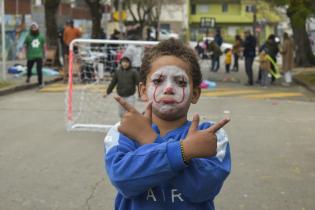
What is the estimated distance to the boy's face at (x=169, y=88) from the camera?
2.27m

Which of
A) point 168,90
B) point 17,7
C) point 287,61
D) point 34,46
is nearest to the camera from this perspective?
point 168,90

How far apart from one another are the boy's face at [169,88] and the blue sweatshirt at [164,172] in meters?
0.08

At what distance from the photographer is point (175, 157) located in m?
2.05

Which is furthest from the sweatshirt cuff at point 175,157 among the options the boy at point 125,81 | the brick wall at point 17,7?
the brick wall at point 17,7

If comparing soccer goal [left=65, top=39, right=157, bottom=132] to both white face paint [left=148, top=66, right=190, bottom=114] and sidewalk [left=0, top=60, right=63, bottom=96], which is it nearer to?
sidewalk [left=0, top=60, right=63, bottom=96]

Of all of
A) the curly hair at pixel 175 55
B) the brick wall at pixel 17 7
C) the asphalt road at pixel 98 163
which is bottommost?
the asphalt road at pixel 98 163

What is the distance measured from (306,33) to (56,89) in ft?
46.5

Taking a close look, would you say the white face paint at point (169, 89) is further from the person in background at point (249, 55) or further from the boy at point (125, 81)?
the person in background at point (249, 55)

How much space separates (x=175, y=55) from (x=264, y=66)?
54.1ft

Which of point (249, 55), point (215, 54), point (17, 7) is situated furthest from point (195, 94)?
point (17, 7)

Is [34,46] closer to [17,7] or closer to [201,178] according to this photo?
[201,178]

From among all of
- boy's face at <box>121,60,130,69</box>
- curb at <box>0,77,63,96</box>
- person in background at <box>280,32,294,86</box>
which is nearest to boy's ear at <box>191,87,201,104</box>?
boy's face at <box>121,60,130,69</box>

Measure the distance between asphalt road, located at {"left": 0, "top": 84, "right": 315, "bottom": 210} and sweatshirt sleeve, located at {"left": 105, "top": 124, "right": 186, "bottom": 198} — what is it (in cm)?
322

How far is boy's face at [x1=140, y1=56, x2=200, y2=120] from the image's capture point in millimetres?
2266
